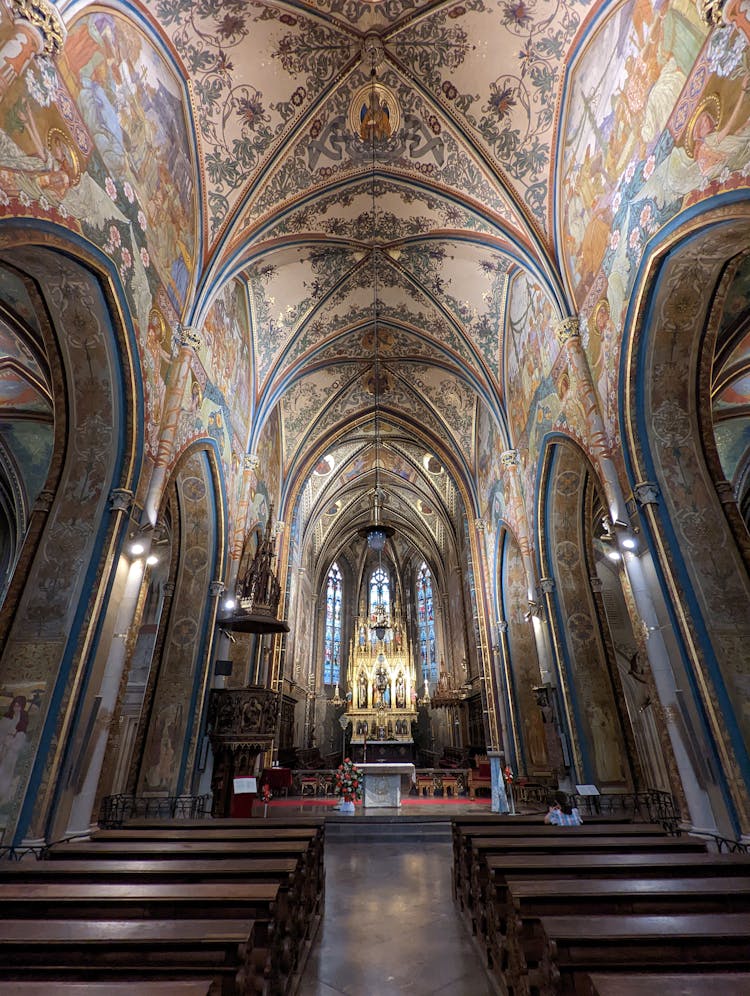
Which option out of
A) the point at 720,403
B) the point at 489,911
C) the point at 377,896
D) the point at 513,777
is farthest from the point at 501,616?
the point at 489,911

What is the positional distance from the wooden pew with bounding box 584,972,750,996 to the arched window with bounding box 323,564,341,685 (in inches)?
1109

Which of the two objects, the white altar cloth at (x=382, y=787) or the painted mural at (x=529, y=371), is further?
the white altar cloth at (x=382, y=787)

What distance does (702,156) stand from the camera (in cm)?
571

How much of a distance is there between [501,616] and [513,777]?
4269 millimetres

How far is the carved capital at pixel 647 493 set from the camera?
6652mm

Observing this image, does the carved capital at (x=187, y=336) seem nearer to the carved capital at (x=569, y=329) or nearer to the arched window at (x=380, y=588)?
the carved capital at (x=569, y=329)

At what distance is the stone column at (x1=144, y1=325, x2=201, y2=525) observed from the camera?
26.1ft

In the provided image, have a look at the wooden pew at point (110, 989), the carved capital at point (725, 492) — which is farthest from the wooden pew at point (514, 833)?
the wooden pew at point (110, 989)

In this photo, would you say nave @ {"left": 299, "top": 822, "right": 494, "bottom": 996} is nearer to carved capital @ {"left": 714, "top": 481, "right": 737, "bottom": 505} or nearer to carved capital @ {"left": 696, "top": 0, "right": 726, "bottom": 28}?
carved capital @ {"left": 714, "top": 481, "right": 737, "bottom": 505}

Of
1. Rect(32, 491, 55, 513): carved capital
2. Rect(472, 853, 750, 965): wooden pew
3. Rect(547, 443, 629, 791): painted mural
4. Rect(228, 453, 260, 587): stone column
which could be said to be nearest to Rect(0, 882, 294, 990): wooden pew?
Rect(472, 853, 750, 965): wooden pew

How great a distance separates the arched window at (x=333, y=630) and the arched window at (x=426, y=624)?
200 inches

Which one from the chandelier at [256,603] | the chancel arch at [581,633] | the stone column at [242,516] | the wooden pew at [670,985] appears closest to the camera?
the wooden pew at [670,985]

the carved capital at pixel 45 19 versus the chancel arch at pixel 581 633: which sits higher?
the carved capital at pixel 45 19

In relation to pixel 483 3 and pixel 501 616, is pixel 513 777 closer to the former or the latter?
pixel 501 616
